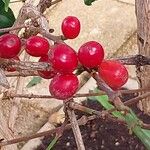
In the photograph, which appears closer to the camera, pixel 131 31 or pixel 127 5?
pixel 131 31

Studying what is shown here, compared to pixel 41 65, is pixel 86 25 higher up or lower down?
lower down

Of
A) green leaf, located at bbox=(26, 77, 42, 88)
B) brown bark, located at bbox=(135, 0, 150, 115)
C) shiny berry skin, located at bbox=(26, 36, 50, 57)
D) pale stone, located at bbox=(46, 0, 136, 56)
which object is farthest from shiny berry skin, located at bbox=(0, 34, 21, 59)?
pale stone, located at bbox=(46, 0, 136, 56)

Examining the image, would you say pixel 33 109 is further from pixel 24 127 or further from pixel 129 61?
pixel 129 61

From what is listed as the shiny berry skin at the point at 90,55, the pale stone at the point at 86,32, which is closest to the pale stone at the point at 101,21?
the pale stone at the point at 86,32

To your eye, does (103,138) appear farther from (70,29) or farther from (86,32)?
(70,29)

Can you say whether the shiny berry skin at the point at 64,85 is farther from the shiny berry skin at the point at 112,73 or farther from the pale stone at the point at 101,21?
the pale stone at the point at 101,21

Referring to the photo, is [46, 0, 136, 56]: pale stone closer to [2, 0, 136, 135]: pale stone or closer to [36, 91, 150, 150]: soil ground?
[2, 0, 136, 135]: pale stone

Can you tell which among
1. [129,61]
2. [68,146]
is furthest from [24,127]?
[129,61]
